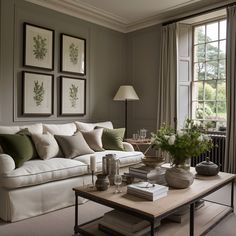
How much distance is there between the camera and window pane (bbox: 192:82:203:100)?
15.4ft

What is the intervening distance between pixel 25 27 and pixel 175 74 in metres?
2.60

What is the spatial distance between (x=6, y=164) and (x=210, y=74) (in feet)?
12.0

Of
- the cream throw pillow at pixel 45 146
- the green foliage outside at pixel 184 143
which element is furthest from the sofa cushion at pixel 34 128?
the green foliage outside at pixel 184 143

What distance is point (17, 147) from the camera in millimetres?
2801

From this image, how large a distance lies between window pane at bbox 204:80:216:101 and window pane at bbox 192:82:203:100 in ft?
0.27

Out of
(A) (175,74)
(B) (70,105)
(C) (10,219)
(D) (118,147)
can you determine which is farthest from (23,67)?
(A) (175,74)

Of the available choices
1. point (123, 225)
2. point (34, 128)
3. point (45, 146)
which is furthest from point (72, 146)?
point (123, 225)

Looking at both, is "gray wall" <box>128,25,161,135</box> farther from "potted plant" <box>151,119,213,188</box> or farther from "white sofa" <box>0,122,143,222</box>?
"potted plant" <box>151,119,213,188</box>

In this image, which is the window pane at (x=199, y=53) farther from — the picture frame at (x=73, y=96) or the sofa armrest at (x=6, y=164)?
the sofa armrest at (x=6, y=164)

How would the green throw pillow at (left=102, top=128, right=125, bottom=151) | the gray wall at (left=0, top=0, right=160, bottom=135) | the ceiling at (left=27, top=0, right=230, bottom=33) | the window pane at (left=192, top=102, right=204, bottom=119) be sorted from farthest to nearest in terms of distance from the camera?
the window pane at (left=192, top=102, right=204, bottom=119), the ceiling at (left=27, top=0, right=230, bottom=33), the green throw pillow at (left=102, top=128, right=125, bottom=151), the gray wall at (left=0, top=0, right=160, bottom=135)

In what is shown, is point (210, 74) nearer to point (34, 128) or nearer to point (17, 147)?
point (34, 128)

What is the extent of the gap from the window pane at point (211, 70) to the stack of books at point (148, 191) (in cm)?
313

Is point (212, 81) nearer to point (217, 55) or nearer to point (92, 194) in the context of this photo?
point (217, 55)

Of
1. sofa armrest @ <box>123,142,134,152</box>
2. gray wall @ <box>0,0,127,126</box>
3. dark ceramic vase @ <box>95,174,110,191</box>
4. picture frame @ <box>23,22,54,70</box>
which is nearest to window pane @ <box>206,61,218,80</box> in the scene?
gray wall @ <box>0,0,127,126</box>
